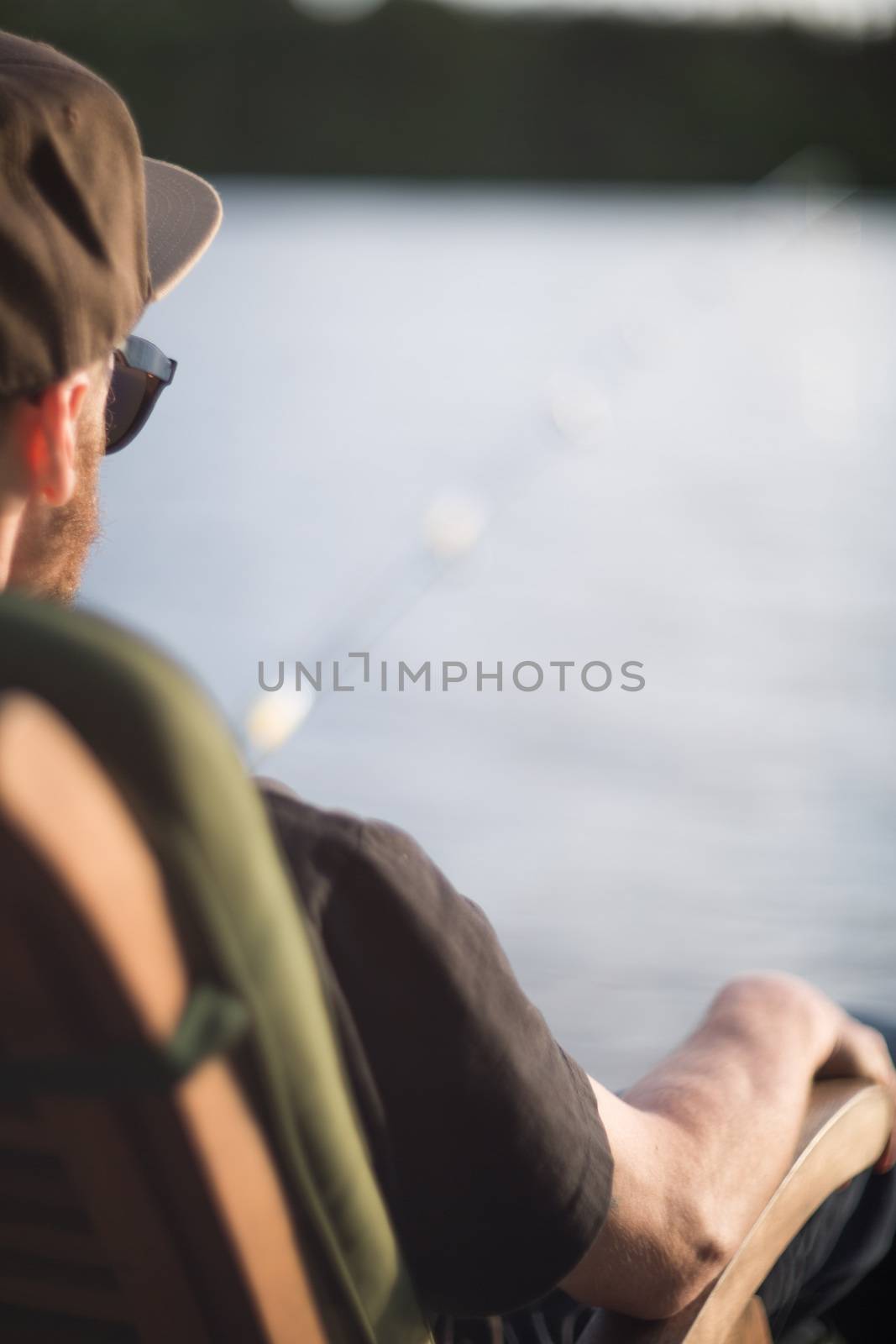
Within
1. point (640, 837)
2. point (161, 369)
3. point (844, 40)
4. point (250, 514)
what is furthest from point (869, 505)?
point (844, 40)

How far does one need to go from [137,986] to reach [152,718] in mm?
77

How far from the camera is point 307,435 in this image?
6676mm

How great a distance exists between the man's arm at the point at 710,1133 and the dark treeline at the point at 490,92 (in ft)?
75.9

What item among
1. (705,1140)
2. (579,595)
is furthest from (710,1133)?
(579,595)

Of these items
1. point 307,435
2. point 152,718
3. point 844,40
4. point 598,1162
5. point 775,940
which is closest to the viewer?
point 152,718

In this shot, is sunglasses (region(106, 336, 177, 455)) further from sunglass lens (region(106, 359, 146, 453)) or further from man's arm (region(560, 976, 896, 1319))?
man's arm (region(560, 976, 896, 1319))

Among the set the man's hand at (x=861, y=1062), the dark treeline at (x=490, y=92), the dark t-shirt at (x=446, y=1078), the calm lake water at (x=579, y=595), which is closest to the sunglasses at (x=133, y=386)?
the dark t-shirt at (x=446, y=1078)

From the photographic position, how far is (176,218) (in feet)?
3.64

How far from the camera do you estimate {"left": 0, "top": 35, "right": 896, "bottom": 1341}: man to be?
2.27 ft

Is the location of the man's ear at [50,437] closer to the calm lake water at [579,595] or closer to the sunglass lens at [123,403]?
the sunglass lens at [123,403]

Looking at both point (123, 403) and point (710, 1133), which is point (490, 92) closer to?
point (123, 403)

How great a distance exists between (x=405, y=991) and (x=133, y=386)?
48cm

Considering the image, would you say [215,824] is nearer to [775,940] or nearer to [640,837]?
[775,940]

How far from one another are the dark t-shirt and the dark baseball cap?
205 millimetres
